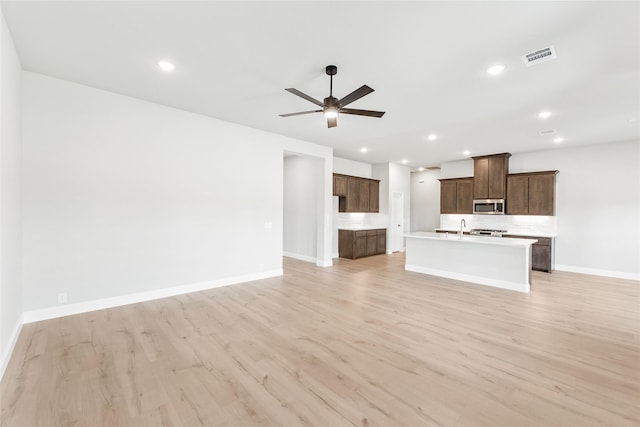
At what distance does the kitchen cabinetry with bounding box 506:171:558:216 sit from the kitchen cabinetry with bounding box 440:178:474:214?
0.96m

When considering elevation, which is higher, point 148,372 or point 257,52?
point 257,52

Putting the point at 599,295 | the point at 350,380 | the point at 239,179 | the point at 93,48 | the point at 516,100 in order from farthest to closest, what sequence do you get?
the point at 239,179
the point at 599,295
the point at 516,100
the point at 93,48
the point at 350,380

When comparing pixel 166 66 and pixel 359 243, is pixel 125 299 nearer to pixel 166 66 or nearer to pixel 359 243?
pixel 166 66

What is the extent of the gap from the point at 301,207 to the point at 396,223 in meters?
3.68

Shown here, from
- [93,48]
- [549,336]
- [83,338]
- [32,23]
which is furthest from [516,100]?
[83,338]

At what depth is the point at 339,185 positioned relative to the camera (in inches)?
306

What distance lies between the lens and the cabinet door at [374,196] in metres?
8.80

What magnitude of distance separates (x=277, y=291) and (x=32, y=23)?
4.19 m

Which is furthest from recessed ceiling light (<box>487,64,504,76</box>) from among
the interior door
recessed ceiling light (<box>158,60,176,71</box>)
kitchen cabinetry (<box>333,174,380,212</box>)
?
the interior door

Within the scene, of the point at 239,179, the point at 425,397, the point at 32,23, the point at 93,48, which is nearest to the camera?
the point at 425,397

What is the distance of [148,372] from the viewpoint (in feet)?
7.77

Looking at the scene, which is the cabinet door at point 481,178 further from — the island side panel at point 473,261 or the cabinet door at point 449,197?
the island side panel at point 473,261

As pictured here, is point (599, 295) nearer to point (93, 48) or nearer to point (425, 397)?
point (425, 397)

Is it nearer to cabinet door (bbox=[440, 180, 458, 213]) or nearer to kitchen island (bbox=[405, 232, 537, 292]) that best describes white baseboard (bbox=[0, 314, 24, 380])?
kitchen island (bbox=[405, 232, 537, 292])
